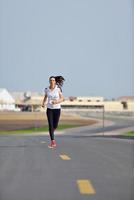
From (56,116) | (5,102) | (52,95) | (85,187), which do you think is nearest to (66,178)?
(85,187)

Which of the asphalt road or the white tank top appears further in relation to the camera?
the white tank top

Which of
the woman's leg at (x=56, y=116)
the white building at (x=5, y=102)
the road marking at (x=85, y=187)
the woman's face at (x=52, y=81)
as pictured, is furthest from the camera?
the white building at (x=5, y=102)

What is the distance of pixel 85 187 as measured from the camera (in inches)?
306

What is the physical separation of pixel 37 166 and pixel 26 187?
259cm

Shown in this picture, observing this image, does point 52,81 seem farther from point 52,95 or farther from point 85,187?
point 85,187

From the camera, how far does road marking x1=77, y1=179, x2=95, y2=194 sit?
24.4ft

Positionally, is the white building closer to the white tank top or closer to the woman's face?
the white tank top

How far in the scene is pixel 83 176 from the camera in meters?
8.91

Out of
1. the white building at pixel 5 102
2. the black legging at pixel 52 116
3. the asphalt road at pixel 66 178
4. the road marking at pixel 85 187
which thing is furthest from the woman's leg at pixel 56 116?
the white building at pixel 5 102

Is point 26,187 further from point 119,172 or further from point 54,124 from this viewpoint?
point 54,124

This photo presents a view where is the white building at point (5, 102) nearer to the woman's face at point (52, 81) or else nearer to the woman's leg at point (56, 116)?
the woman's leg at point (56, 116)

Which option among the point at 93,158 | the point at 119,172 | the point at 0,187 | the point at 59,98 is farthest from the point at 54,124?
the point at 0,187

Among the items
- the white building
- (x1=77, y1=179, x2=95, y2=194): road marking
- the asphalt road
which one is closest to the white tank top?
the asphalt road

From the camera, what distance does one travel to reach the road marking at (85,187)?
24.4 ft
